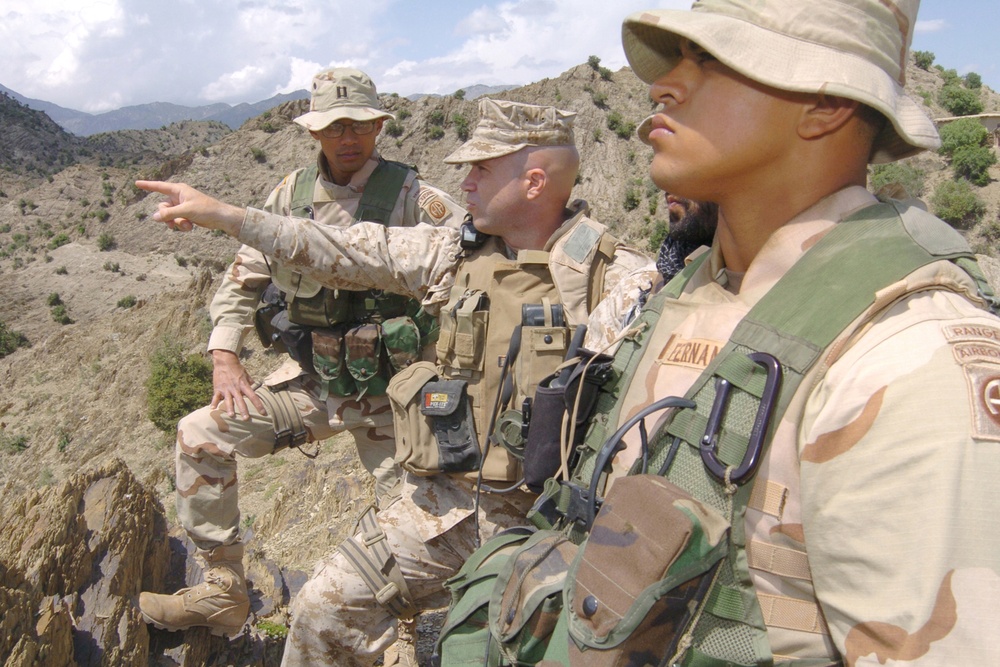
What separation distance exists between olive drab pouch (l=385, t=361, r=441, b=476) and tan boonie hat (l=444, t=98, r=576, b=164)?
0.82 meters

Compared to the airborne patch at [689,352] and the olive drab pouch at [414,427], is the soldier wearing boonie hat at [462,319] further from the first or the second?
the airborne patch at [689,352]

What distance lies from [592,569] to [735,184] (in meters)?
0.80

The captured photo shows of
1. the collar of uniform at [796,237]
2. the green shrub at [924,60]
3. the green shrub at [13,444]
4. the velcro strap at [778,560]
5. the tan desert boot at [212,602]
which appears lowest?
the green shrub at [13,444]

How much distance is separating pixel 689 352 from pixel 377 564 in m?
1.67

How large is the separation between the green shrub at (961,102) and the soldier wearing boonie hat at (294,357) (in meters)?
36.9

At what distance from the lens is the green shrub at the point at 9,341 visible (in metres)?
25.4

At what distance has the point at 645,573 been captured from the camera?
1175 millimetres

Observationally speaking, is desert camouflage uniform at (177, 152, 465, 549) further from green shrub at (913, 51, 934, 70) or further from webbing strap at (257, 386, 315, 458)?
green shrub at (913, 51, 934, 70)

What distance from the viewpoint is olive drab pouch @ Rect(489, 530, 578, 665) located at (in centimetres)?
151

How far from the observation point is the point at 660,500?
3.90 feet

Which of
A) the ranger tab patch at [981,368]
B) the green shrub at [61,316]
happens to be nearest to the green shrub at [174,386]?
the ranger tab patch at [981,368]

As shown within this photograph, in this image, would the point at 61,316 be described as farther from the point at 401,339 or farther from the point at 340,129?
the point at 401,339

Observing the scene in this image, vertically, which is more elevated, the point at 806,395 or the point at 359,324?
the point at 806,395

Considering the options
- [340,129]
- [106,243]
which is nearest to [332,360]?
[340,129]
